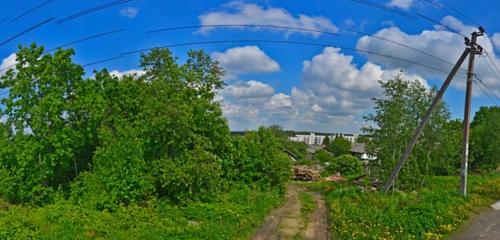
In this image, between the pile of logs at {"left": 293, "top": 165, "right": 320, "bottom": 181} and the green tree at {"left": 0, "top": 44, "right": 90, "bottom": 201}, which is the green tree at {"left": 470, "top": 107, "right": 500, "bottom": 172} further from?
the green tree at {"left": 0, "top": 44, "right": 90, "bottom": 201}

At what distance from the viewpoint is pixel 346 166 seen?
129 ft

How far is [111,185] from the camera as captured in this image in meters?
15.3

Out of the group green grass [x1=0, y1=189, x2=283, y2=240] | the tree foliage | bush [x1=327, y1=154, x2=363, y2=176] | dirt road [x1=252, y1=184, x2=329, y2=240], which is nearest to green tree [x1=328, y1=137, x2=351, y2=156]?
bush [x1=327, y1=154, x2=363, y2=176]

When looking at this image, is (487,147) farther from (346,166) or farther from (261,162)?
(261,162)

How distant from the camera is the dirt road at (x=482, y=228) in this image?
1303 cm

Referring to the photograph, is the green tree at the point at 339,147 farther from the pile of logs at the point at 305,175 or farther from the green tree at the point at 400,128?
the green tree at the point at 400,128

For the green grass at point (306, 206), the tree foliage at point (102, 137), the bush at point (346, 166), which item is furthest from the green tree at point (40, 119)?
the bush at point (346, 166)

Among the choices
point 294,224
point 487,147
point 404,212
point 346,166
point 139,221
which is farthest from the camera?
point 346,166

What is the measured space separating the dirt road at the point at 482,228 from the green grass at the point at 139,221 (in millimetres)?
6908

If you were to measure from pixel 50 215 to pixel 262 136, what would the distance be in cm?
1090

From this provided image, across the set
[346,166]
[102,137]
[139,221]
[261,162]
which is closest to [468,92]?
[261,162]

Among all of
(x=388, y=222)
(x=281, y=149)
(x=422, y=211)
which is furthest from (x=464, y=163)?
(x=281, y=149)

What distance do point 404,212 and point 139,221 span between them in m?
9.39

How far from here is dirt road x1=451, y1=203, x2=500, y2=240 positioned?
1303 cm
